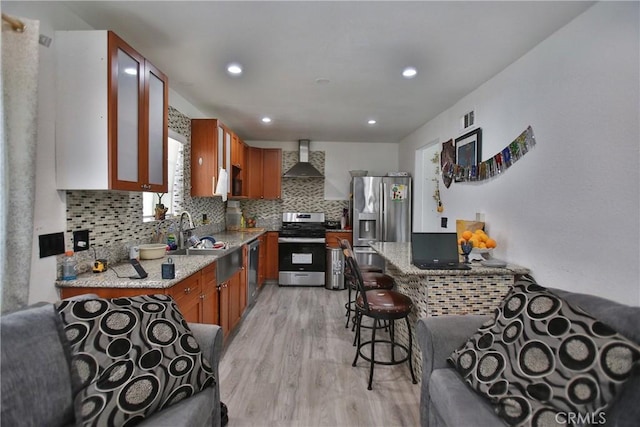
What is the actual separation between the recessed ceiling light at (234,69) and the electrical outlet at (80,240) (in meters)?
1.61

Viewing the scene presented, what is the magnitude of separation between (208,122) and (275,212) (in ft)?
8.06

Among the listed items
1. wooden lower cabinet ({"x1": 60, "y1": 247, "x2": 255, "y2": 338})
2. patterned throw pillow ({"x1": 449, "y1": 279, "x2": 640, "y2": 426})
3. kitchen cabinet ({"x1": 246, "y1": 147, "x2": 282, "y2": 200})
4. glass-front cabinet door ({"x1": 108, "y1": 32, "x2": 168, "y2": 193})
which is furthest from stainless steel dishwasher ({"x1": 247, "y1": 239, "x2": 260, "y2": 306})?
patterned throw pillow ({"x1": 449, "y1": 279, "x2": 640, "y2": 426})

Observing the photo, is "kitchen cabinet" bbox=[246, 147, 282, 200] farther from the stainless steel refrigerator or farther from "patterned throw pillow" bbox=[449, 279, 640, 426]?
"patterned throw pillow" bbox=[449, 279, 640, 426]

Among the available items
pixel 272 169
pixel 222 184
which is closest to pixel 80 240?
pixel 222 184

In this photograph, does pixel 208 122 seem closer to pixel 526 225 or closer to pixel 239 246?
pixel 239 246

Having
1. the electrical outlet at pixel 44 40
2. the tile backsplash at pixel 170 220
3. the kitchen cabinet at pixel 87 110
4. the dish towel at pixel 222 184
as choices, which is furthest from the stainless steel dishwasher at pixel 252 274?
the electrical outlet at pixel 44 40

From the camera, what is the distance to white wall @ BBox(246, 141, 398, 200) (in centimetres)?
564

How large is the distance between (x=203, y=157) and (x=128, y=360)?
263 cm

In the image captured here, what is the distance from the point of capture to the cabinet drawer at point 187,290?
1922mm

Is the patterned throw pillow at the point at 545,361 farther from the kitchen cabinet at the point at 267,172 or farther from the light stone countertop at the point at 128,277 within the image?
the kitchen cabinet at the point at 267,172

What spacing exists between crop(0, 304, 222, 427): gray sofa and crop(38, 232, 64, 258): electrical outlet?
56cm

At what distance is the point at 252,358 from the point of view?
2.66 metres

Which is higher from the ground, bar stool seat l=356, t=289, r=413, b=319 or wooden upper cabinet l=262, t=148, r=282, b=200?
wooden upper cabinet l=262, t=148, r=282, b=200

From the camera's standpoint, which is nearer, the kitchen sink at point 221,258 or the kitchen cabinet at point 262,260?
the kitchen sink at point 221,258
